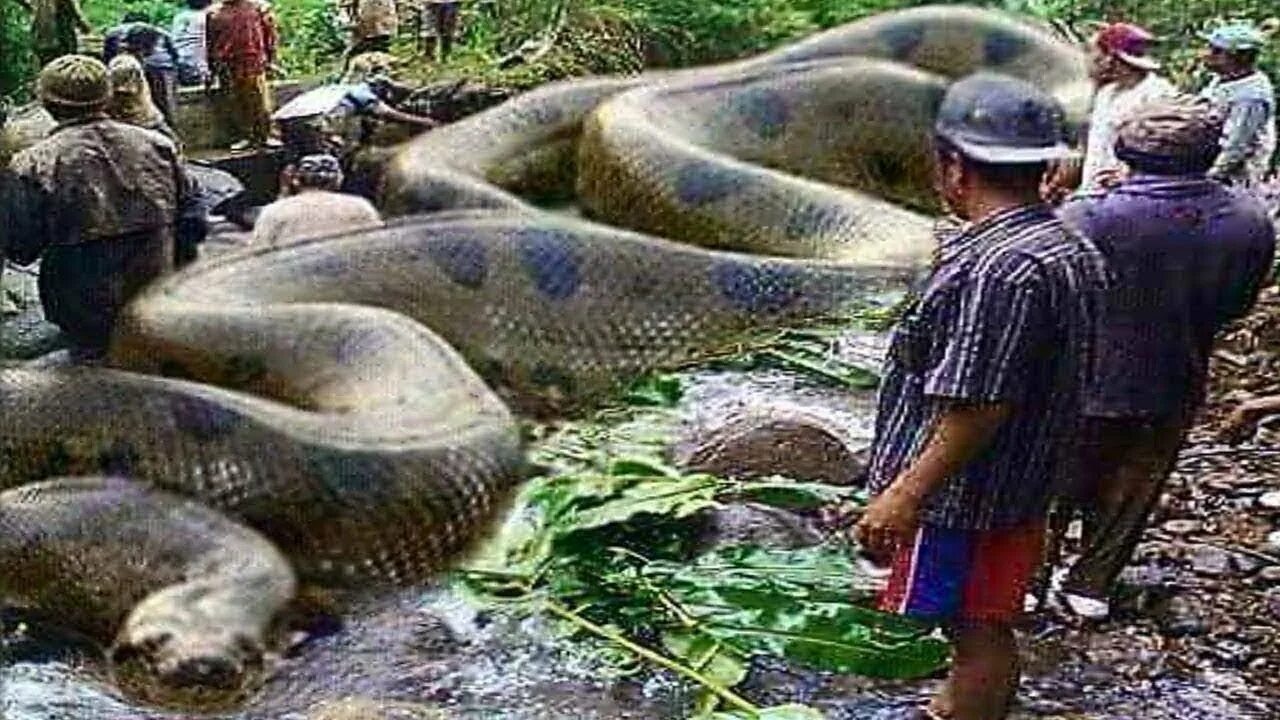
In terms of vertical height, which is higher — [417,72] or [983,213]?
[983,213]

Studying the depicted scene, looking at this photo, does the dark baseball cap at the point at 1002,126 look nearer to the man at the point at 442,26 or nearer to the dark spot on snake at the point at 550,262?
the dark spot on snake at the point at 550,262

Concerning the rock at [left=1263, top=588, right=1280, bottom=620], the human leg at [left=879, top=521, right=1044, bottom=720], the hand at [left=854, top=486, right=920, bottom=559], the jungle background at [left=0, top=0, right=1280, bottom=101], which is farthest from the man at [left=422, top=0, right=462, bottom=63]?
the hand at [left=854, top=486, right=920, bottom=559]

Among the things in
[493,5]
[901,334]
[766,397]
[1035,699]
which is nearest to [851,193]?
[493,5]

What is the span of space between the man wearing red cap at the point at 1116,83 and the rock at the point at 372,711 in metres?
2.87

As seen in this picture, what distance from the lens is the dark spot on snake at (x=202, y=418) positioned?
508 centimetres

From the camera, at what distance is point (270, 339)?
19.8 ft

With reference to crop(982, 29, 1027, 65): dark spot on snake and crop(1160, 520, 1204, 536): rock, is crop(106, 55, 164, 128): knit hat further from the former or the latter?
crop(982, 29, 1027, 65): dark spot on snake

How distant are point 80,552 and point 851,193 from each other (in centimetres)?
430

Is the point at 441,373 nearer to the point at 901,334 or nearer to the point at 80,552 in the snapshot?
the point at 80,552

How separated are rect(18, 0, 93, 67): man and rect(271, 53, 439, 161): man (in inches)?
41.8

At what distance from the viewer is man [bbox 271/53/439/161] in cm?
861

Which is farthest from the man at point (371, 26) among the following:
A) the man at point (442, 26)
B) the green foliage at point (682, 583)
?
the green foliage at point (682, 583)

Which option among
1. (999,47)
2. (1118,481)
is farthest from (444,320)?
(999,47)

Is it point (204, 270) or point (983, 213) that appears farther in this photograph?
point (204, 270)
